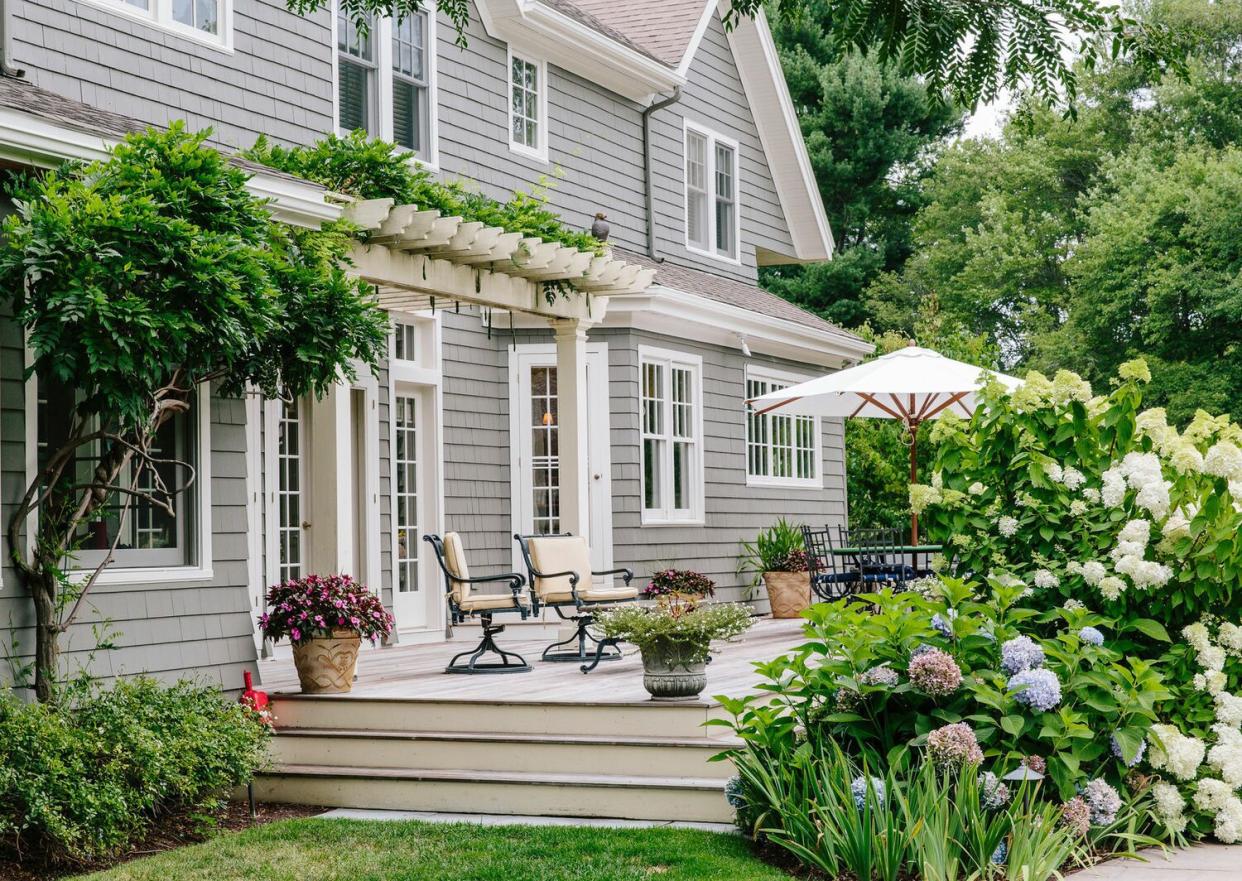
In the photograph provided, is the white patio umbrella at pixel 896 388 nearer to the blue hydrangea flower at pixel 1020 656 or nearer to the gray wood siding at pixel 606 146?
the gray wood siding at pixel 606 146

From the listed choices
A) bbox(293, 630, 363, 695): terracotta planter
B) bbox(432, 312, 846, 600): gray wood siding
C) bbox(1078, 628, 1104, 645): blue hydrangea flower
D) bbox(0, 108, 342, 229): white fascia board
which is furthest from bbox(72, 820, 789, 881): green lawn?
bbox(432, 312, 846, 600): gray wood siding

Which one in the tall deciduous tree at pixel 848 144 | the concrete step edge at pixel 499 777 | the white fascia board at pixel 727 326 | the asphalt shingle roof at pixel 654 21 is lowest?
the concrete step edge at pixel 499 777

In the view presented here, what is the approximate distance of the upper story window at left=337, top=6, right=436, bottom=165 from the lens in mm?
11000

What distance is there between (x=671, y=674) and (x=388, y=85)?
616cm

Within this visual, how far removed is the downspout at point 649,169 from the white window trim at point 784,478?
65.3 inches

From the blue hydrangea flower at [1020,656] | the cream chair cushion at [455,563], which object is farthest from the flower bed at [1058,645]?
the cream chair cushion at [455,563]

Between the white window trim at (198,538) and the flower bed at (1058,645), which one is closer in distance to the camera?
the flower bed at (1058,645)

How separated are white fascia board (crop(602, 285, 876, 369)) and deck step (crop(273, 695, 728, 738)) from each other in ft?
18.7

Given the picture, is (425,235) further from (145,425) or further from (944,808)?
(944,808)

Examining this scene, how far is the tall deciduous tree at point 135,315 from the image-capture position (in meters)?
6.11

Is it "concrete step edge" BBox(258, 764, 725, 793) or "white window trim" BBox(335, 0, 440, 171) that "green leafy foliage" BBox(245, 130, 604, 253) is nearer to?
"white window trim" BBox(335, 0, 440, 171)

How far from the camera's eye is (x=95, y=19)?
8.63 m

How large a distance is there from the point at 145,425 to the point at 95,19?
3315 mm

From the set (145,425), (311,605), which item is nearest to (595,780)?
(311,605)
